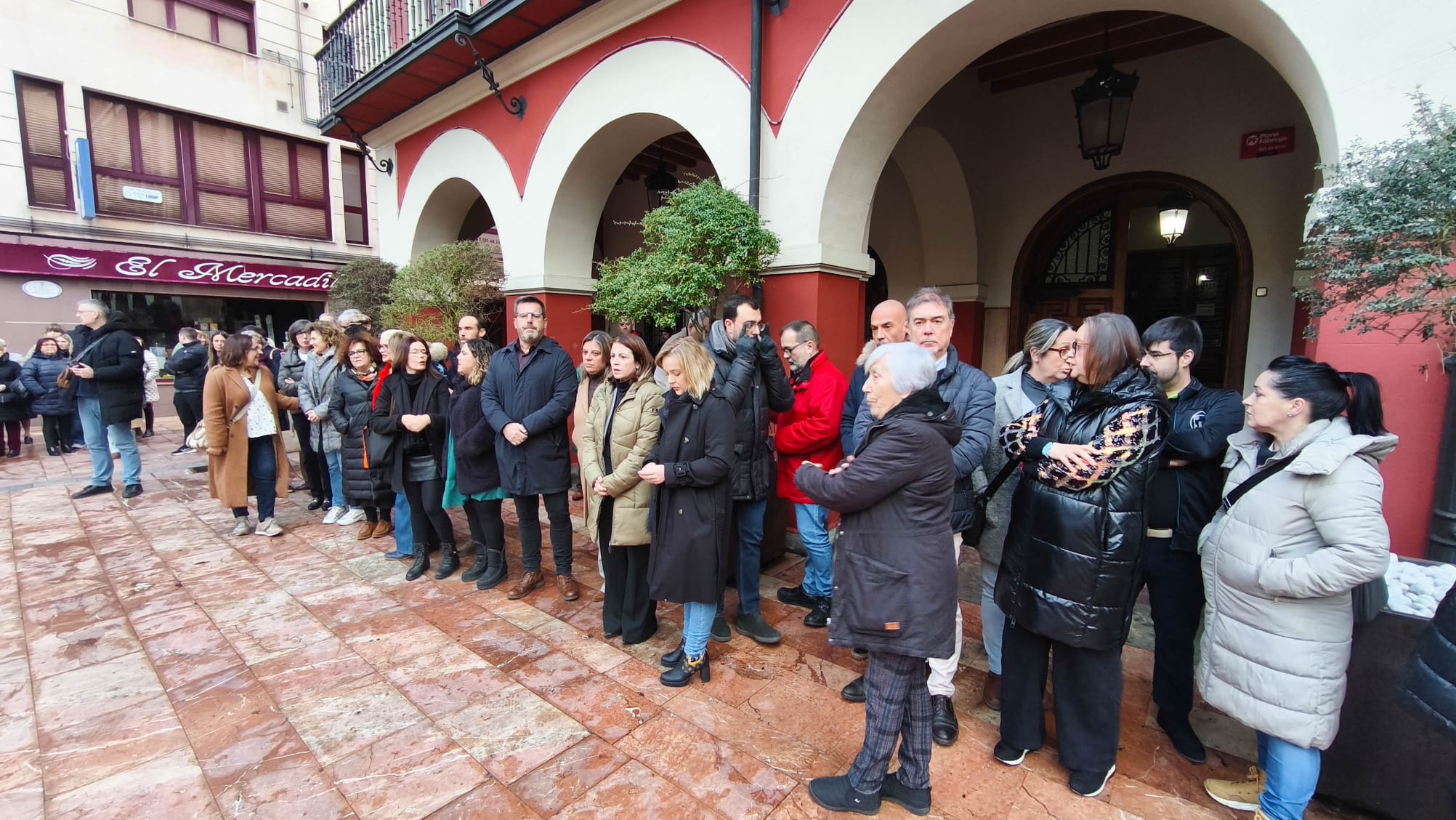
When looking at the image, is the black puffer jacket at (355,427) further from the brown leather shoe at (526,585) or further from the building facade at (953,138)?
the building facade at (953,138)

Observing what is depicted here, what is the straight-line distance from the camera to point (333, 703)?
289 cm

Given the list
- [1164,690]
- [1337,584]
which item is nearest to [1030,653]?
[1164,690]

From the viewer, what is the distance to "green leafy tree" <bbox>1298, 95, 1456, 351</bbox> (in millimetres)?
1910

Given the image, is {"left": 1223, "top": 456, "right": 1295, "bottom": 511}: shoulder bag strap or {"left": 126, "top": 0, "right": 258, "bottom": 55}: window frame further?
{"left": 126, "top": 0, "right": 258, "bottom": 55}: window frame

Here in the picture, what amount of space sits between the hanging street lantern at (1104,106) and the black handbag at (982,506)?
3.71 m

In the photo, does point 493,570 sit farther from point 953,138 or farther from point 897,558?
point 953,138

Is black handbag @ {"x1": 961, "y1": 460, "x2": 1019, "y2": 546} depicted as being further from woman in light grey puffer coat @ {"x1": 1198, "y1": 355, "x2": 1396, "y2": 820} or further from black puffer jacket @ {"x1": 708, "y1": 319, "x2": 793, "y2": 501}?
black puffer jacket @ {"x1": 708, "y1": 319, "x2": 793, "y2": 501}

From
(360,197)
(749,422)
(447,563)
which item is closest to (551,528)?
(447,563)

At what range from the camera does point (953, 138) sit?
21.8 ft

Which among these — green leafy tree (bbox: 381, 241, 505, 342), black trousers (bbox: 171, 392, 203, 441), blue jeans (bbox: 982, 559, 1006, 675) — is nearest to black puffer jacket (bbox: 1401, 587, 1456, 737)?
blue jeans (bbox: 982, 559, 1006, 675)

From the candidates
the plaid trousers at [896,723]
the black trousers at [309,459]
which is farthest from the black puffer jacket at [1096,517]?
the black trousers at [309,459]

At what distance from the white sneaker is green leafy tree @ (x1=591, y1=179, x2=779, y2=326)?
3.39 m

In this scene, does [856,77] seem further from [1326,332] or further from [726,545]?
[726,545]

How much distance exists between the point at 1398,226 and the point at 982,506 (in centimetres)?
165
